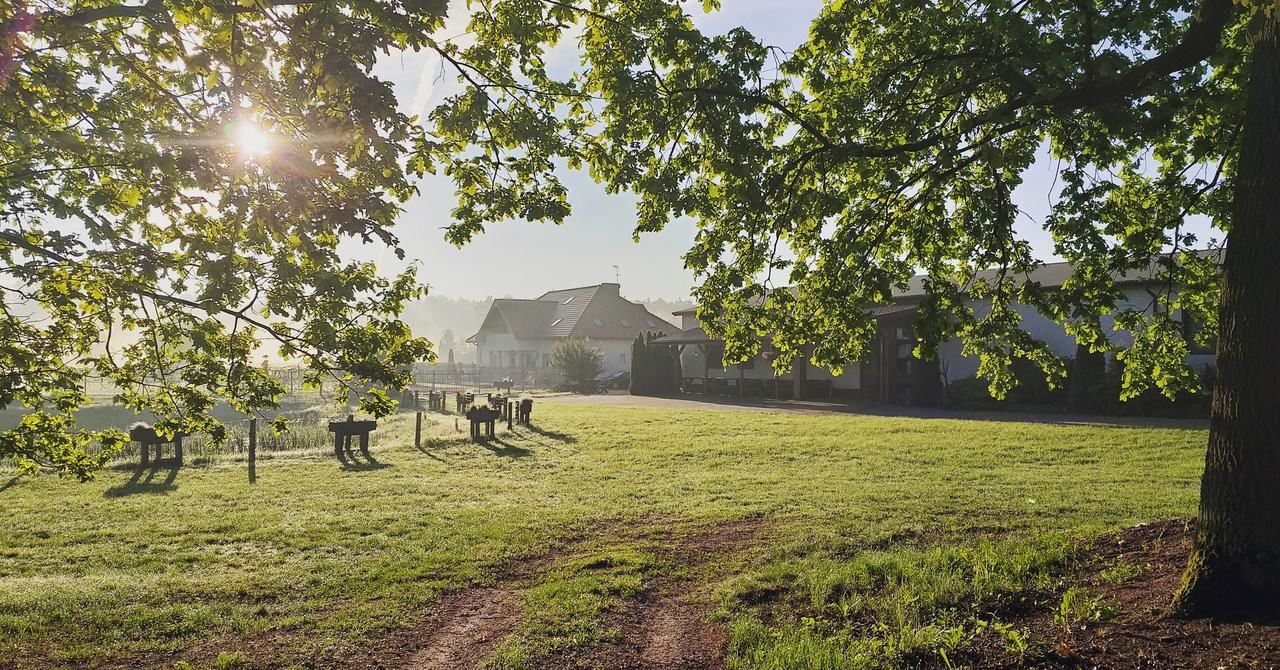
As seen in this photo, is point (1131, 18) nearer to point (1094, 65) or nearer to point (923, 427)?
point (1094, 65)

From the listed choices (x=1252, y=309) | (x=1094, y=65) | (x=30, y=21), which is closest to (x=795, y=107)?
(x=1094, y=65)

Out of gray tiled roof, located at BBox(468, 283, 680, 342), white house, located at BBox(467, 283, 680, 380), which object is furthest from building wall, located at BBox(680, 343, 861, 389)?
gray tiled roof, located at BBox(468, 283, 680, 342)

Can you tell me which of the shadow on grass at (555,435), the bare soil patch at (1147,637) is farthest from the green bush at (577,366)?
the bare soil patch at (1147,637)

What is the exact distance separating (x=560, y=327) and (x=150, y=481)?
41.2 metres

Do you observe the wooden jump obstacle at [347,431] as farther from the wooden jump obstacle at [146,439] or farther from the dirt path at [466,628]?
the dirt path at [466,628]

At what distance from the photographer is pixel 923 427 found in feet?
58.7

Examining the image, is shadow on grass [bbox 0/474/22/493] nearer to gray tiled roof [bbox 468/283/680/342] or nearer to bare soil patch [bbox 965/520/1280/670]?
bare soil patch [bbox 965/520/1280/670]

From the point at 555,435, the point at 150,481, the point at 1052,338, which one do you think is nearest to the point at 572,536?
the point at 150,481

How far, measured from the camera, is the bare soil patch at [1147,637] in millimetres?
3746

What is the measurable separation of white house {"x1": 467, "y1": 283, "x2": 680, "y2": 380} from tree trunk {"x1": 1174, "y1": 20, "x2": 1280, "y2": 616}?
1805 inches

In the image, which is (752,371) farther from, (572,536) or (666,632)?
(666,632)

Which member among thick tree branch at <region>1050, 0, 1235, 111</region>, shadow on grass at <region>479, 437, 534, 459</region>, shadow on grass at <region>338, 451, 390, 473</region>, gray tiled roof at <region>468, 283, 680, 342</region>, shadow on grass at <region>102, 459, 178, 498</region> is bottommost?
shadow on grass at <region>102, 459, 178, 498</region>

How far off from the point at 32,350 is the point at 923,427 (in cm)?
1693

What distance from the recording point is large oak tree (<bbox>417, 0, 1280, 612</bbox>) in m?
6.32
